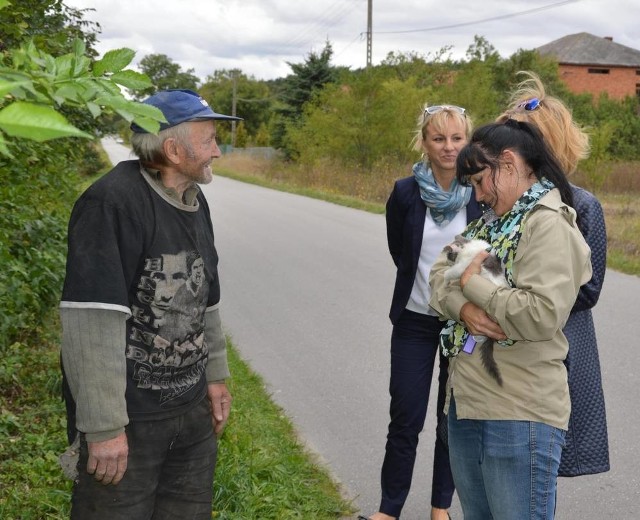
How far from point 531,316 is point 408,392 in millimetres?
1437

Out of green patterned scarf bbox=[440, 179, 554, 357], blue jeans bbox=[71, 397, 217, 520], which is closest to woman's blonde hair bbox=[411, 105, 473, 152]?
green patterned scarf bbox=[440, 179, 554, 357]

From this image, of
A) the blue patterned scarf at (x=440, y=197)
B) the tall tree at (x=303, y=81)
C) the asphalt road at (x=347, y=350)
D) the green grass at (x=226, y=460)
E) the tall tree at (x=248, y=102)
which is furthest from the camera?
the tall tree at (x=248, y=102)

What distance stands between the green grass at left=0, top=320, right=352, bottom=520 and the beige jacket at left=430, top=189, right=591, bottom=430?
5.27 ft

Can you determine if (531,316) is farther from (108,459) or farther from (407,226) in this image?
(407,226)

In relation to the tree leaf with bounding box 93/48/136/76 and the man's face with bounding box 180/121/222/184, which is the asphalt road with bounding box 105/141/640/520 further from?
the tree leaf with bounding box 93/48/136/76

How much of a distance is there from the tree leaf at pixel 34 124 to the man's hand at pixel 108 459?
1.54 meters

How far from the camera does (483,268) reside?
7.80 feet

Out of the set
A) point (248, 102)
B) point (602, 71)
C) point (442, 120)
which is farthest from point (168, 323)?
point (248, 102)

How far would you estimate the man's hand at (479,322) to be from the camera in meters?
2.33

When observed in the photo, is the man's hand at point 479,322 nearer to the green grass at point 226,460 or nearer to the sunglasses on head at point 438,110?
the sunglasses on head at point 438,110

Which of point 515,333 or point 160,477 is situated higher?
point 515,333

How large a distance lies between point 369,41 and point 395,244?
2976cm

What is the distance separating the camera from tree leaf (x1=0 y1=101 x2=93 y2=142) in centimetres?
90

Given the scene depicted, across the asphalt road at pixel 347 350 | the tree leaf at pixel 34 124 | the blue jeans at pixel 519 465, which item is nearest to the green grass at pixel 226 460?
the asphalt road at pixel 347 350
